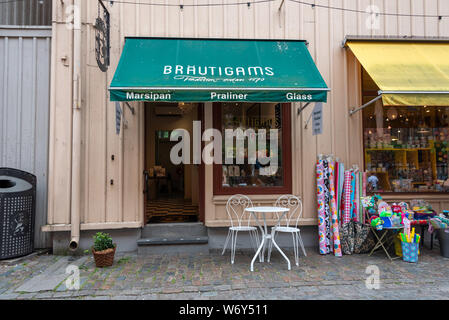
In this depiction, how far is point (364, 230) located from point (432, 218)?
1230 mm

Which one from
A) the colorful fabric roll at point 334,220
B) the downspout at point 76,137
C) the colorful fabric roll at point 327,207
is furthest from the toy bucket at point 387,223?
the downspout at point 76,137

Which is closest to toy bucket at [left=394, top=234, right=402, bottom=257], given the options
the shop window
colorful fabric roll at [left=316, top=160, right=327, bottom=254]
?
colorful fabric roll at [left=316, top=160, right=327, bottom=254]

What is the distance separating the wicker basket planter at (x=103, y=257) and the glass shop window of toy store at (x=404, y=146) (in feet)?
16.1

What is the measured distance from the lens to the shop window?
19.5ft

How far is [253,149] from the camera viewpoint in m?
6.18

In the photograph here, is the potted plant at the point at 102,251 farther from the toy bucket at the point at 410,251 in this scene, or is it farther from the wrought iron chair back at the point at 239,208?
the toy bucket at the point at 410,251

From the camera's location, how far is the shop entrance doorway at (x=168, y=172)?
7.25 m

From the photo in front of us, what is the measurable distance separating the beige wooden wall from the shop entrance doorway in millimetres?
Result: 751

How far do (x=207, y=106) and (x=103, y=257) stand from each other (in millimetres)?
3149

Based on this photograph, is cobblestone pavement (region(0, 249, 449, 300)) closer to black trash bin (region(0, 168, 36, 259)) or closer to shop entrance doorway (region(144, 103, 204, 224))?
black trash bin (region(0, 168, 36, 259))

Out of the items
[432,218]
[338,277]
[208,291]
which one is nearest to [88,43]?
[208,291]

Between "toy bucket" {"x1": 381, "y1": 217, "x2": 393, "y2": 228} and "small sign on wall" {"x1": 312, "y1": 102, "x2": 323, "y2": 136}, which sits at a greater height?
"small sign on wall" {"x1": 312, "y1": 102, "x2": 323, "y2": 136}
